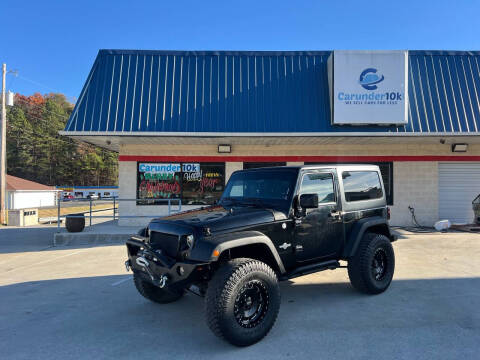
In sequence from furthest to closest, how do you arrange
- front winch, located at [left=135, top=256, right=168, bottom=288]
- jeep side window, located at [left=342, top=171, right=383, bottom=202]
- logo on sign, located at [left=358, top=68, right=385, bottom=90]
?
logo on sign, located at [left=358, top=68, right=385, bottom=90] → jeep side window, located at [left=342, top=171, right=383, bottom=202] → front winch, located at [left=135, top=256, right=168, bottom=288]

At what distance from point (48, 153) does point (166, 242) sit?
259ft

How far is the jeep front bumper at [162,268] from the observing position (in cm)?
337

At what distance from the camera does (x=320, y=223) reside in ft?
14.7

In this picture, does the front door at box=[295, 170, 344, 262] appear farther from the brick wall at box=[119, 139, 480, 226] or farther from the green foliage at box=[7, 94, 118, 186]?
the green foliage at box=[7, 94, 118, 186]

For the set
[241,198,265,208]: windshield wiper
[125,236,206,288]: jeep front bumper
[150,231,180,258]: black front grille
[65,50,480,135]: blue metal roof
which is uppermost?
[65,50,480,135]: blue metal roof

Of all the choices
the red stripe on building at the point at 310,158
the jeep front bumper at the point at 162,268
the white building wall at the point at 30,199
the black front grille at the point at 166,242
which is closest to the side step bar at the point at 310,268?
the jeep front bumper at the point at 162,268

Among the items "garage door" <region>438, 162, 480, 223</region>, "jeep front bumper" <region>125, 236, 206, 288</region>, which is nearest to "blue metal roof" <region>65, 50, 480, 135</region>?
"garage door" <region>438, 162, 480, 223</region>

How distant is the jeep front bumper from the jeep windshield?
138 centimetres

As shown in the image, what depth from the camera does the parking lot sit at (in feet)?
11.0

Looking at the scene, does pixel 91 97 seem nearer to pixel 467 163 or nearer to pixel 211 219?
pixel 211 219

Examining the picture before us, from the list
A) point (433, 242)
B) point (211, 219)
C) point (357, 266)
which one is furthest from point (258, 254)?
point (433, 242)

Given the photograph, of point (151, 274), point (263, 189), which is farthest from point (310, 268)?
point (151, 274)

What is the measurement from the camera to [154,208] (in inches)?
486

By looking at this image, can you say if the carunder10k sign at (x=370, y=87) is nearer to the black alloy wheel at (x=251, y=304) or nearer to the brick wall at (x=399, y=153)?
the brick wall at (x=399, y=153)
